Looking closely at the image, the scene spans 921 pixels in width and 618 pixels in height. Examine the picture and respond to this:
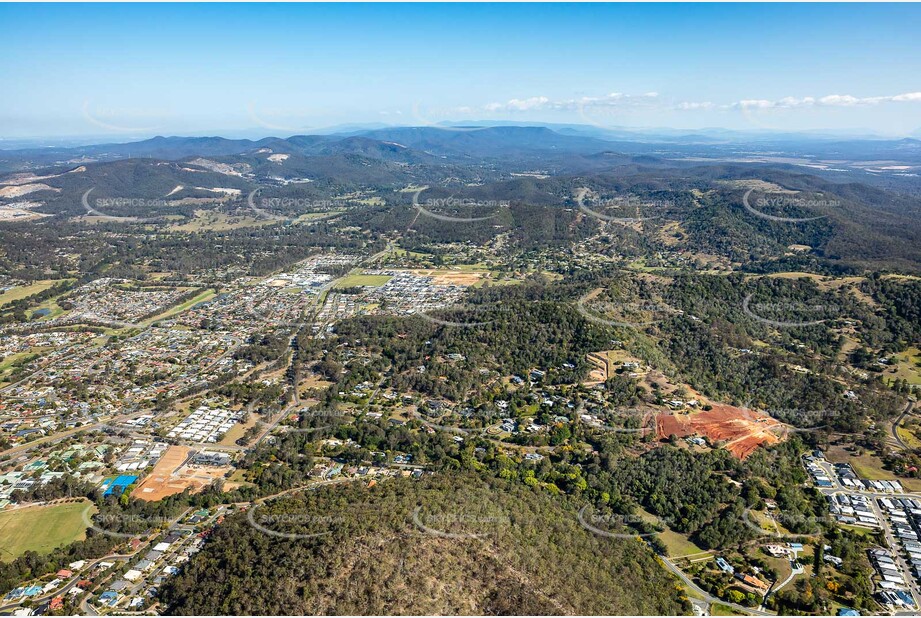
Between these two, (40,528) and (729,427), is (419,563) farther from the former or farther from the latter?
(729,427)

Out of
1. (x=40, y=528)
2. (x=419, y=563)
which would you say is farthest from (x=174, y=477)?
(x=419, y=563)

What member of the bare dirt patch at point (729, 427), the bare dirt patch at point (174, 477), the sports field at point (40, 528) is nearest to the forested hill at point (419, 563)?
the bare dirt patch at point (174, 477)

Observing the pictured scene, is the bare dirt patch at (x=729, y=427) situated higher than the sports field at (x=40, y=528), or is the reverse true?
the bare dirt patch at (x=729, y=427)

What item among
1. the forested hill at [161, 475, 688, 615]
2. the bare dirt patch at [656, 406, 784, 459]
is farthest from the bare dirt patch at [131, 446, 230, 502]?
the bare dirt patch at [656, 406, 784, 459]

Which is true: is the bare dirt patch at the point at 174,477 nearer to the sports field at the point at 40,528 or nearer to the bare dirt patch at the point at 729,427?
the sports field at the point at 40,528

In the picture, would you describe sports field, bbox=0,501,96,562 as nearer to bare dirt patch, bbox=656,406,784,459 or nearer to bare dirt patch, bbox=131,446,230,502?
bare dirt patch, bbox=131,446,230,502

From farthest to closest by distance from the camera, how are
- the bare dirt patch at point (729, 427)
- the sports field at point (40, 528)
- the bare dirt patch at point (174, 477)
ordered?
the bare dirt patch at point (729, 427)
the bare dirt patch at point (174, 477)
the sports field at point (40, 528)
